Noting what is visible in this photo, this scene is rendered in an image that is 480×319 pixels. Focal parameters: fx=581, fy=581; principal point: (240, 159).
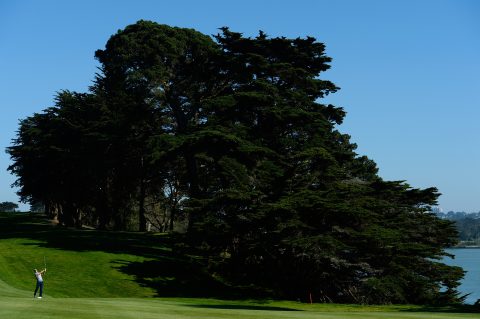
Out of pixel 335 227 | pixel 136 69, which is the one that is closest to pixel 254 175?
pixel 335 227

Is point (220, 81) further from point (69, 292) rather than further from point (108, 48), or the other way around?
point (69, 292)

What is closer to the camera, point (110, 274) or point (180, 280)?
point (110, 274)

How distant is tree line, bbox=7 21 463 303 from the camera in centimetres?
3956

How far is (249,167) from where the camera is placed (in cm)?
4597

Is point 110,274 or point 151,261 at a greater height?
point 151,261

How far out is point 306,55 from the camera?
5172 centimetres

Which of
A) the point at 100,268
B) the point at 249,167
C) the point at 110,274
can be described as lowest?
the point at 110,274

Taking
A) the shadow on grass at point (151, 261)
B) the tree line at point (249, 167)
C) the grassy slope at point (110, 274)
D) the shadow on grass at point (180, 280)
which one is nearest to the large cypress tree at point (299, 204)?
the tree line at point (249, 167)

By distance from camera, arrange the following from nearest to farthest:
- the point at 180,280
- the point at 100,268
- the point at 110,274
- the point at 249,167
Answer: the point at 110,274, the point at 100,268, the point at 180,280, the point at 249,167

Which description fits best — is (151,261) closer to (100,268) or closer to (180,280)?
(180,280)

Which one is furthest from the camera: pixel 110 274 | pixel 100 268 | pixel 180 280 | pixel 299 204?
pixel 180 280

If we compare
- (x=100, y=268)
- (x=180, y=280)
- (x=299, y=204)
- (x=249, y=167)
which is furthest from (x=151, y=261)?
(x=299, y=204)

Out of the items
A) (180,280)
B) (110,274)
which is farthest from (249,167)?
(110,274)

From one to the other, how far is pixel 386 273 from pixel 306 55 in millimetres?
21125
